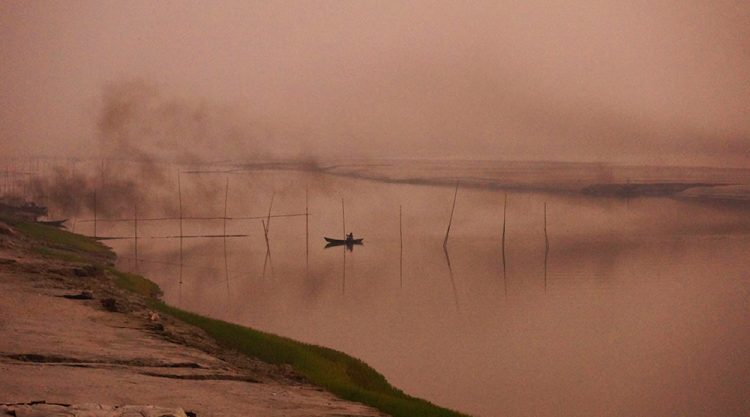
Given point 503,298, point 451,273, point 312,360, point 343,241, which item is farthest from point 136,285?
point 343,241

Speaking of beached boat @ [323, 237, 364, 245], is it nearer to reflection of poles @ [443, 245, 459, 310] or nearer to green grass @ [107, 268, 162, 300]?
reflection of poles @ [443, 245, 459, 310]

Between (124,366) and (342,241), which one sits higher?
(342,241)

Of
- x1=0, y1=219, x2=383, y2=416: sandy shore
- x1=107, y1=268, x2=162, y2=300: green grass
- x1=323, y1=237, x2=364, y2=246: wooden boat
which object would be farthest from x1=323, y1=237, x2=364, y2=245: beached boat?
x1=0, y1=219, x2=383, y2=416: sandy shore

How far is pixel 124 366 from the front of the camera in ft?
53.3

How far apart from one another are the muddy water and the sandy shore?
6.92 metres

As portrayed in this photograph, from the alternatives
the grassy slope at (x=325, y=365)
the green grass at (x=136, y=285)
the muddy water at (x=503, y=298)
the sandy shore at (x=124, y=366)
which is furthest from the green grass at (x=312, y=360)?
the green grass at (x=136, y=285)

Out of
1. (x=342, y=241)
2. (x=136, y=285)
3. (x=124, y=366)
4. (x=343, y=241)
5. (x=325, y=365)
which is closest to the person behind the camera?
(x=124, y=366)

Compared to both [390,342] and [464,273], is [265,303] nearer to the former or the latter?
[390,342]

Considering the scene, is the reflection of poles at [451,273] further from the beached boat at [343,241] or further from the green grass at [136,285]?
the green grass at [136,285]

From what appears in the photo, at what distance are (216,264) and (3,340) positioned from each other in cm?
4080

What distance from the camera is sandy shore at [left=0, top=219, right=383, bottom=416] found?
45.2ft

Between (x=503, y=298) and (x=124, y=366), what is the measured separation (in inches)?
1154

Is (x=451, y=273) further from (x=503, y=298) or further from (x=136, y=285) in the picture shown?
(x=136, y=285)

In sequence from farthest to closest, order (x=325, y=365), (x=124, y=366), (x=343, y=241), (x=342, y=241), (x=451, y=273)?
(x=342, y=241)
(x=343, y=241)
(x=451, y=273)
(x=325, y=365)
(x=124, y=366)
